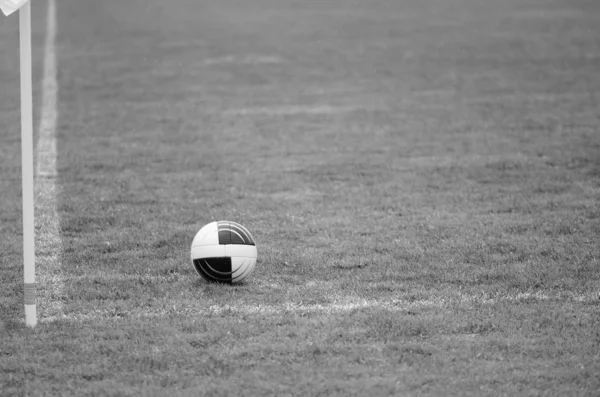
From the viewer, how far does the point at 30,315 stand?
18.8 ft

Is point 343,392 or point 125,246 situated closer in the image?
point 343,392

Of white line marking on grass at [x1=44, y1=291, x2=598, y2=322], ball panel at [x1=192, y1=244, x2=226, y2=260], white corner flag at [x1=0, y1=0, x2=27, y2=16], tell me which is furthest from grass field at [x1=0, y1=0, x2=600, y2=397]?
white corner flag at [x1=0, y1=0, x2=27, y2=16]

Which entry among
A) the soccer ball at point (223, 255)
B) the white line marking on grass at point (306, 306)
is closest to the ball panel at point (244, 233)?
the soccer ball at point (223, 255)

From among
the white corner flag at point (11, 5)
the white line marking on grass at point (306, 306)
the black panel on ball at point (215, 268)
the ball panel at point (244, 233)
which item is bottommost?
the white line marking on grass at point (306, 306)

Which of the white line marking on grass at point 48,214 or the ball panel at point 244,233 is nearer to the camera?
the white line marking on grass at point 48,214

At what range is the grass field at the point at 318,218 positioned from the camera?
5156mm

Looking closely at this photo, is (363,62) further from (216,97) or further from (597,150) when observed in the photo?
(597,150)

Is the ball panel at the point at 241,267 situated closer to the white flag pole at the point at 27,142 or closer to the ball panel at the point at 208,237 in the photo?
the ball panel at the point at 208,237

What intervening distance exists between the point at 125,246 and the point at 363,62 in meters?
13.0

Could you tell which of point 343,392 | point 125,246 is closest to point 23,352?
point 343,392

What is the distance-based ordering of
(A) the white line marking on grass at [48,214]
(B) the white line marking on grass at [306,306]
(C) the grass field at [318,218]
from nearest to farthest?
(C) the grass field at [318,218] < (B) the white line marking on grass at [306,306] < (A) the white line marking on grass at [48,214]

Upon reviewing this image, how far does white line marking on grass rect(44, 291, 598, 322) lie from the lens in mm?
6055

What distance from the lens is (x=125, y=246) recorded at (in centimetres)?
798

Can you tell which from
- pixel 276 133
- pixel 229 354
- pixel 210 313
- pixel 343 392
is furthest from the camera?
pixel 276 133
